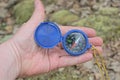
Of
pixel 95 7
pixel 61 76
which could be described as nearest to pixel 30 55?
pixel 61 76

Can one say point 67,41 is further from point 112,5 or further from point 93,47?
point 112,5

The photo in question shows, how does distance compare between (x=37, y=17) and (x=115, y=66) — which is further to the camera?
(x=115, y=66)

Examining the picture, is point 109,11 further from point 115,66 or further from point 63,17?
point 115,66

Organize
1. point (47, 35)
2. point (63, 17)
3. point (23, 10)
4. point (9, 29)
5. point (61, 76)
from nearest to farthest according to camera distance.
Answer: point (47, 35)
point (61, 76)
point (63, 17)
point (9, 29)
point (23, 10)

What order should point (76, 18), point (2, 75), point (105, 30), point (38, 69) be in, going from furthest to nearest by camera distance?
point (76, 18) → point (105, 30) → point (38, 69) → point (2, 75)

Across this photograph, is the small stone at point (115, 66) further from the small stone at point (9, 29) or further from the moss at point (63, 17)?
the small stone at point (9, 29)

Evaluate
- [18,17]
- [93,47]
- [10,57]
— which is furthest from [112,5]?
[10,57]

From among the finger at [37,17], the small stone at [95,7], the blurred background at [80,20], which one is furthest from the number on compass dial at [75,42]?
the small stone at [95,7]
